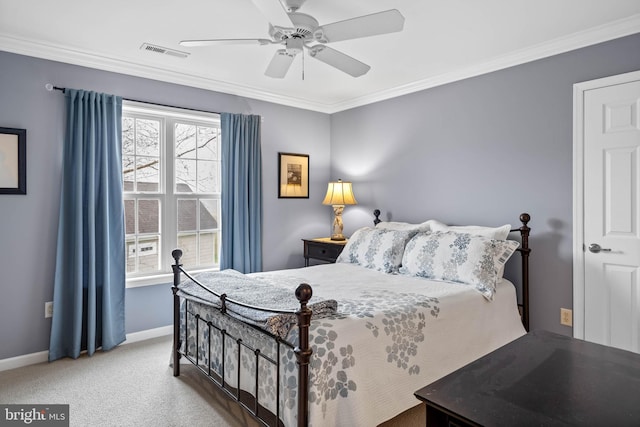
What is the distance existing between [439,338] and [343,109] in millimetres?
3229

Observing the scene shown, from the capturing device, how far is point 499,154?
3387 millimetres

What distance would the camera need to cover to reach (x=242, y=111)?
13.8 ft

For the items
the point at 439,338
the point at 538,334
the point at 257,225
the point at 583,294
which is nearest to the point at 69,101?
the point at 257,225

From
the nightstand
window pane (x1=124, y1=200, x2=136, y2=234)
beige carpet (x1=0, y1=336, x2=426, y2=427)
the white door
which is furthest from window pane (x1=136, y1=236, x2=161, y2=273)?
the white door

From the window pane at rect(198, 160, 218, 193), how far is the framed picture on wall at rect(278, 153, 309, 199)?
75 centimetres

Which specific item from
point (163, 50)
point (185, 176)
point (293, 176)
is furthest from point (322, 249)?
point (163, 50)

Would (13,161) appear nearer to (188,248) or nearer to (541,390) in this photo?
(188,248)

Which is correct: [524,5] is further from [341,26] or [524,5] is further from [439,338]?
[439,338]

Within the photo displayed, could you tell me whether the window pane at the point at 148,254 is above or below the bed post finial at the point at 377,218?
below

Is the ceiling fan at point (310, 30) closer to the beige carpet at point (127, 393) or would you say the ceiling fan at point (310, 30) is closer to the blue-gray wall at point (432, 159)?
the blue-gray wall at point (432, 159)

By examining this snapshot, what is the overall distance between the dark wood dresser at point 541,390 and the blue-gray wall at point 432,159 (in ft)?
6.70

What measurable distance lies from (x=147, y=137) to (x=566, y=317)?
3.85 metres

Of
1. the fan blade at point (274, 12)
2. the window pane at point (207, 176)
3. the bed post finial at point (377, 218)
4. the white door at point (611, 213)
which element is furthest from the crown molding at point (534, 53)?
the fan blade at point (274, 12)

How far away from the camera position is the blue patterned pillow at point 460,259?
109 inches
